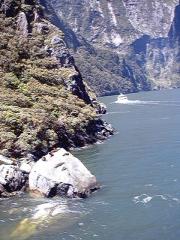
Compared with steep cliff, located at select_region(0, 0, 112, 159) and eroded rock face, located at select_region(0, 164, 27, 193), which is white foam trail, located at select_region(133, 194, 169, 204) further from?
steep cliff, located at select_region(0, 0, 112, 159)

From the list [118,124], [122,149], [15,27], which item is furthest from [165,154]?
[15,27]


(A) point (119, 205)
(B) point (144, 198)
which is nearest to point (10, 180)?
(A) point (119, 205)

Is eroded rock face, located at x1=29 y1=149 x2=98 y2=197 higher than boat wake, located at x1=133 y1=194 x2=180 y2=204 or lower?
higher

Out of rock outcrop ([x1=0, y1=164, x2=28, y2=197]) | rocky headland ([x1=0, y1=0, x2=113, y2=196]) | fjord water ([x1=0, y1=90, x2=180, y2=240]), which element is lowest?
fjord water ([x1=0, y1=90, x2=180, y2=240])

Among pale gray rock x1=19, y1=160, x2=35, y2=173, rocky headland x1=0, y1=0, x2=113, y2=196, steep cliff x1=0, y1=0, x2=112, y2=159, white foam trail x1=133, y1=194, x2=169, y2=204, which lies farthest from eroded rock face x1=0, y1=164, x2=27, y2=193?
white foam trail x1=133, y1=194, x2=169, y2=204

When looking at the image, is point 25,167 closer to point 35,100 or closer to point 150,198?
point 150,198
